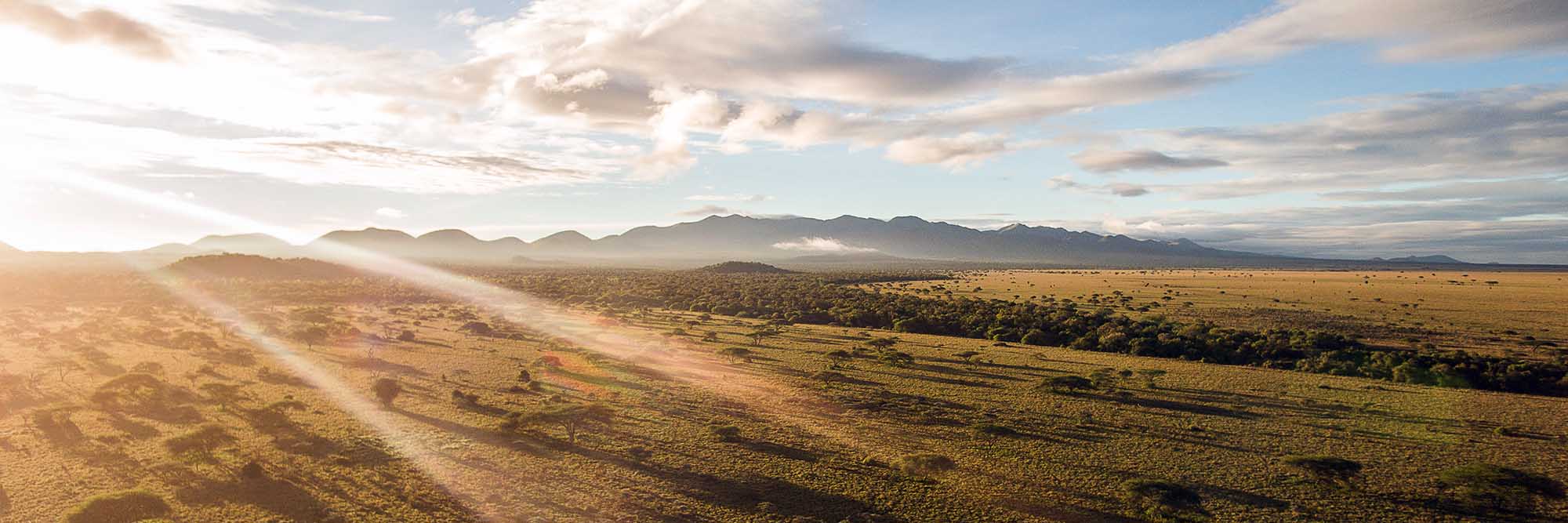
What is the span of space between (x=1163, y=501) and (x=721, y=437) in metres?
13.8

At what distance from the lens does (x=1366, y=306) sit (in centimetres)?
7481

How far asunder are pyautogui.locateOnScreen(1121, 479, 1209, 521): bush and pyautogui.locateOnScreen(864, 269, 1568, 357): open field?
43630 mm

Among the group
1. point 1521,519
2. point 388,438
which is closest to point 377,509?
point 388,438

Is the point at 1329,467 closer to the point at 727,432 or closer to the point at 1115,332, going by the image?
the point at 727,432

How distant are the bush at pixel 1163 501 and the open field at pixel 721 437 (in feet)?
1.29

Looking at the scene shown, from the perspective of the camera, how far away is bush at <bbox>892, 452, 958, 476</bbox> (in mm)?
20141

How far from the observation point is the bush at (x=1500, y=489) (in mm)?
17938

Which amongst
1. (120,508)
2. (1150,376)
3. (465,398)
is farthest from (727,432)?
(1150,376)

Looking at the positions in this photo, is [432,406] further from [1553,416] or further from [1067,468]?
[1553,416]

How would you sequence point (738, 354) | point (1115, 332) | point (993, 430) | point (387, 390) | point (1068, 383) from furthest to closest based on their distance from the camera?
point (1115, 332) → point (738, 354) → point (1068, 383) → point (387, 390) → point (993, 430)

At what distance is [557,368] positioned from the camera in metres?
38.4

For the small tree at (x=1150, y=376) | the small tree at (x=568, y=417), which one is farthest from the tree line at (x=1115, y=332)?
the small tree at (x=568, y=417)

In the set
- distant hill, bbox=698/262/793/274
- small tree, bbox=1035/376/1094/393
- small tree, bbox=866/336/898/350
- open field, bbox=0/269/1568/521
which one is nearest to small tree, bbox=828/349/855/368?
open field, bbox=0/269/1568/521

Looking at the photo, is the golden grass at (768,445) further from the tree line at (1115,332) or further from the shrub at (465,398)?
the tree line at (1115,332)
